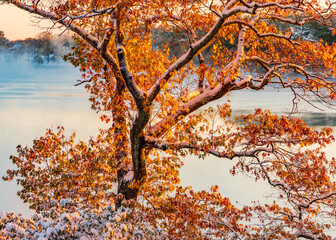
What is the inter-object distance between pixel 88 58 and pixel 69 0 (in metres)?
2.48

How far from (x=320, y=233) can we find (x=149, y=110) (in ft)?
22.0

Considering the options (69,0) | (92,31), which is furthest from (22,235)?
(92,31)

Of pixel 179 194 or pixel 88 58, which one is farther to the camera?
pixel 179 194

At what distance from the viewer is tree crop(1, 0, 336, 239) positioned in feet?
32.8

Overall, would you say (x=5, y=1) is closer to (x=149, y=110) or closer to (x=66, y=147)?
(x=149, y=110)

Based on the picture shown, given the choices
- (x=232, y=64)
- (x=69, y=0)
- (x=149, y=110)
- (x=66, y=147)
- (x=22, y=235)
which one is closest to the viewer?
(x=22, y=235)

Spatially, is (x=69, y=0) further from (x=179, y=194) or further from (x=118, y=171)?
(x=179, y=194)

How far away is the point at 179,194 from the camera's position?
40.0ft

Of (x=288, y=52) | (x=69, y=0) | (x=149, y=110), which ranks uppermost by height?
(x=69, y=0)

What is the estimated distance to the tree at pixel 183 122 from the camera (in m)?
10.0

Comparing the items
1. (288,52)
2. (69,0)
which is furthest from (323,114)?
(69,0)

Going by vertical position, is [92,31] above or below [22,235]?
above

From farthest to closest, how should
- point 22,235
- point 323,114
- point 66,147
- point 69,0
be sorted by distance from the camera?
point 323,114 → point 66,147 → point 69,0 → point 22,235

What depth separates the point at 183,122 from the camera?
1080cm
